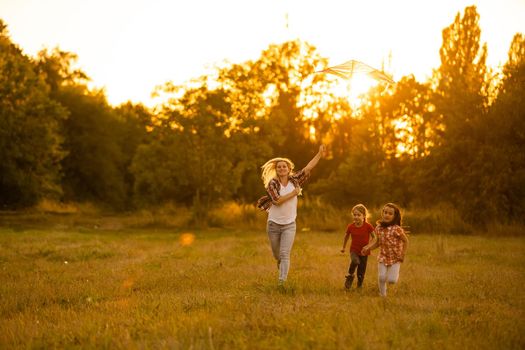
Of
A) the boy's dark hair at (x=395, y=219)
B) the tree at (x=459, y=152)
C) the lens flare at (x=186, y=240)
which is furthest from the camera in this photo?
the tree at (x=459, y=152)

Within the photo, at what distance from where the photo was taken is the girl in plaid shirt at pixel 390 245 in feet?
30.5

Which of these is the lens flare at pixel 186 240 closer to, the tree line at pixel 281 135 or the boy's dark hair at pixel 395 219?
the tree line at pixel 281 135

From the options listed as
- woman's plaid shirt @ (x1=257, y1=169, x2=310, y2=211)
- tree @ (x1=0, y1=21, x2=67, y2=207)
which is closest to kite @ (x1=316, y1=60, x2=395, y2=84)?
woman's plaid shirt @ (x1=257, y1=169, x2=310, y2=211)

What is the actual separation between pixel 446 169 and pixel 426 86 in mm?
15936

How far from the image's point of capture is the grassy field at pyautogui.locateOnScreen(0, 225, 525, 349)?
246 inches

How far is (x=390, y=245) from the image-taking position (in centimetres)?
Result: 938

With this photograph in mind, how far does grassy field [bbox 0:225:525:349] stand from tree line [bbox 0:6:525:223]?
40.9 feet

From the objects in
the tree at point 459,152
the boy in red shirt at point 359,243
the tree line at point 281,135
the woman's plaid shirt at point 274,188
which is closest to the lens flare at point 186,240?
the tree line at point 281,135

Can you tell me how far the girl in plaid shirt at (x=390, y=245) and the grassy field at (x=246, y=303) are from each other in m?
0.41

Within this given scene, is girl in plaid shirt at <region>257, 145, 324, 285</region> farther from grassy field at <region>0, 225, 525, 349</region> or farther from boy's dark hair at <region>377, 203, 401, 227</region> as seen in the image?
boy's dark hair at <region>377, 203, 401, 227</region>

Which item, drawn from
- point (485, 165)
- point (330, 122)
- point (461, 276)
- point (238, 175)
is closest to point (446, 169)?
point (485, 165)

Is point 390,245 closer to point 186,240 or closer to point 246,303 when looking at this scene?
point 246,303

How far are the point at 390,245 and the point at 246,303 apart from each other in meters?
2.83

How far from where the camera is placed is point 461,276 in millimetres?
11820
